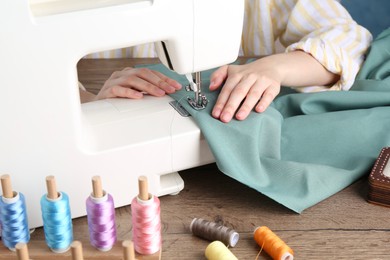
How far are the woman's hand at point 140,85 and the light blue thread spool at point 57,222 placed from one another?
33 centimetres

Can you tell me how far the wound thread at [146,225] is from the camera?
1008 mm

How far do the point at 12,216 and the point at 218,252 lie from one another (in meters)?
0.32

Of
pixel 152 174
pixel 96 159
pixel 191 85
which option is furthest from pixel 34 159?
pixel 191 85

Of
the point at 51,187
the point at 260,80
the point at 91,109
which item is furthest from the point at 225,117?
the point at 51,187

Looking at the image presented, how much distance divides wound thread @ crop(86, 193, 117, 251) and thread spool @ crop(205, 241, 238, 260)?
0.50ft

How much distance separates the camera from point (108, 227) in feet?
3.41

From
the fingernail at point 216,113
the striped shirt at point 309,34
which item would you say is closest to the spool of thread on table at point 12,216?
the fingernail at point 216,113

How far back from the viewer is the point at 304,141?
4.23ft

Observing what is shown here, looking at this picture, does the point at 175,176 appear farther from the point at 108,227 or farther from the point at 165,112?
the point at 108,227

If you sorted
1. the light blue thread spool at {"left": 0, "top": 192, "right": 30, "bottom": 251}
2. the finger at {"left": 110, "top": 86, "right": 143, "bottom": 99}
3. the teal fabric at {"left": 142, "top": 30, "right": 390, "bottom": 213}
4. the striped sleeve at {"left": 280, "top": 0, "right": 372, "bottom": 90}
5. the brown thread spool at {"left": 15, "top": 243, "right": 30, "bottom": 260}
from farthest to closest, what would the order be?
the striped sleeve at {"left": 280, "top": 0, "right": 372, "bottom": 90}
the finger at {"left": 110, "top": 86, "right": 143, "bottom": 99}
the teal fabric at {"left": 142, "top": 30, "right": 390, "bottom": 213}
the light blue thread spool at {"left": 0, "top": 192, "right": 30, "bottom": 251}
the brown thread spool at {"left": 15, "top": 243, "right": 30, "bottom": 260}

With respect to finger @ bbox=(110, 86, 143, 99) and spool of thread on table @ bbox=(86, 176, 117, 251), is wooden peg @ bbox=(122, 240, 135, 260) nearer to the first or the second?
spool of thread on table @ bbox=(86, 176, 117, 251)

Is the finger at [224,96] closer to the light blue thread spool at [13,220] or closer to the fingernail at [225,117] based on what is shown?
the fingernail at [225,117]

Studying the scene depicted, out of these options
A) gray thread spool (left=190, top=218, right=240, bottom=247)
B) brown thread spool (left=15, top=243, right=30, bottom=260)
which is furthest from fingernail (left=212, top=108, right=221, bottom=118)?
brown thread spool (left=15, top=243, right=30, bottom=260)

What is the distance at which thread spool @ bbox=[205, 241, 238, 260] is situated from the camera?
3.37 ft
